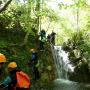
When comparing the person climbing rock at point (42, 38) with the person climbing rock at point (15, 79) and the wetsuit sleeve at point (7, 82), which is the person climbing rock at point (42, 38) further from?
the wetsuit sleeve at point (7, 82)

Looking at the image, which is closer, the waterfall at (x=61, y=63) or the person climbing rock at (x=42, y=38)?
the person climbing rock at (x=42, y=38)

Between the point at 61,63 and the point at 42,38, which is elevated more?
the point at 42,38

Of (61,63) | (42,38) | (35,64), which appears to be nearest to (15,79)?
(35,64)

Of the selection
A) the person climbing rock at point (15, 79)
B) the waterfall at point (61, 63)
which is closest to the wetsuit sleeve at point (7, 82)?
the person climbing rock at point (15, 79)

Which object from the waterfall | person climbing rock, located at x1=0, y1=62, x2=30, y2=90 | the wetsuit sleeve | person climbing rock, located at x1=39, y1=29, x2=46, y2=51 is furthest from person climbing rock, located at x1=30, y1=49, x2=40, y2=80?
the wetsuit sleeve

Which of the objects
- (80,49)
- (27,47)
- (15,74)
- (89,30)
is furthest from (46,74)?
(15,74)

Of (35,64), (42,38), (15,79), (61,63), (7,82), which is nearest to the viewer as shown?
(7,82)

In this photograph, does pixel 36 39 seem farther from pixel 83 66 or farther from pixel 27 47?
pixel 83 66

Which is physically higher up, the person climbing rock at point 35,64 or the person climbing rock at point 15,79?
the person climbing rock at point 15,79

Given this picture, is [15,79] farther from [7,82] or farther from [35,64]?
[35,64]

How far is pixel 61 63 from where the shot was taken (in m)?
28.8

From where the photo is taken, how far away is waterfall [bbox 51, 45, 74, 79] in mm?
27625

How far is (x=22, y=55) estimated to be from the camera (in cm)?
2150

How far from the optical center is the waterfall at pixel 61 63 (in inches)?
1088
